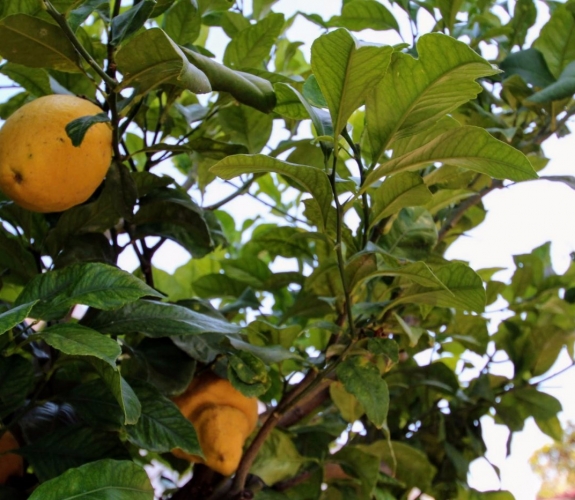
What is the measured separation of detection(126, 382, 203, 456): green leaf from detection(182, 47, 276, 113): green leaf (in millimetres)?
264

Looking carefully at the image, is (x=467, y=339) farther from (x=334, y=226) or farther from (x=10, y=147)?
(x=10, y=147)

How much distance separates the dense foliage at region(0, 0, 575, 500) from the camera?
0.51m

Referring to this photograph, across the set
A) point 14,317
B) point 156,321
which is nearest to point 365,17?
point 156,321

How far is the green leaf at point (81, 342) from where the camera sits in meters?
0.44

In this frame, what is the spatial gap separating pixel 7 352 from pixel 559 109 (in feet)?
2.14

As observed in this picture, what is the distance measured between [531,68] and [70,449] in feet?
2.13

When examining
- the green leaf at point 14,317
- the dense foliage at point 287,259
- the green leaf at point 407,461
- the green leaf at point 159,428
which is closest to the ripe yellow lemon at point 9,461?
the dense foliage at point 287,259

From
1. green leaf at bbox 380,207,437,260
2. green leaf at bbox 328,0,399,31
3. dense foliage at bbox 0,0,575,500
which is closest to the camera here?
dense foliage at bbox 0,0,575,500

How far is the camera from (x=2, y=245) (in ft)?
2.19

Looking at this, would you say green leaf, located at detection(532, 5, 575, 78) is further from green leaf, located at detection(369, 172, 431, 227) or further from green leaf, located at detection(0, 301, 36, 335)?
green leaf, located at detection(0, 301, 36, 335)

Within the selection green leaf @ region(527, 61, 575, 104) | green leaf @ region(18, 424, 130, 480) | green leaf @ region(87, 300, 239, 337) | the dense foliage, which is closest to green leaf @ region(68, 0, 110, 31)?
the dense foliage

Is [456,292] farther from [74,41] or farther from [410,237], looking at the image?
[74,41]

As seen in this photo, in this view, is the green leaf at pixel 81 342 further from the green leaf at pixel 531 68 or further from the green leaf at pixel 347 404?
the green leaf at pixel 531 68

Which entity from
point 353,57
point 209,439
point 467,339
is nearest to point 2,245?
point 209,439
